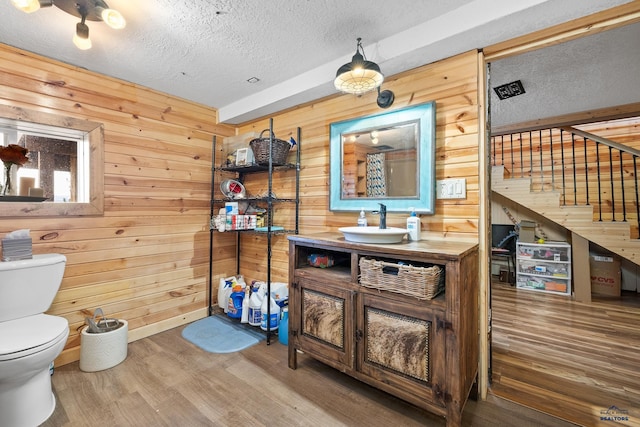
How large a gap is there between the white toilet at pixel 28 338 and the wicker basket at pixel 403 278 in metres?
1.73

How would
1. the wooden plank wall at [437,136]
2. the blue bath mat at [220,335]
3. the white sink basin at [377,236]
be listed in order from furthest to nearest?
the blue bath mat at [220,335] → the wooden plank wall at [437,136] → the white sink basin at [377,236]

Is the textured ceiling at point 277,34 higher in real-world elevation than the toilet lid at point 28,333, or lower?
higher

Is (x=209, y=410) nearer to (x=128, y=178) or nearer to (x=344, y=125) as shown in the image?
(x=128, y=178)

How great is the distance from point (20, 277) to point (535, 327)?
4.09 m

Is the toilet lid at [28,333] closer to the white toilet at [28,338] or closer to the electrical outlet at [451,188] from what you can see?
the white toilet at [28,338]

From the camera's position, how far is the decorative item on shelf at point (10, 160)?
1.78m

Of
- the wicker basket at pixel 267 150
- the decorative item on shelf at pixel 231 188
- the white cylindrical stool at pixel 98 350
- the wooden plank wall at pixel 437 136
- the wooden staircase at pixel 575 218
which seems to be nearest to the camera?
the wooden plank wall at pixel 437 136

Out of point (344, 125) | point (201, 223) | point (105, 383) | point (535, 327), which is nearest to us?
point (105, 383)

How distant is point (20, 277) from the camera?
5.47 ft

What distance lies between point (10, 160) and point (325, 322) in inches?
91.6

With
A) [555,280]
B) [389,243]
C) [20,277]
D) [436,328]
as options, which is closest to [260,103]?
[389,243]

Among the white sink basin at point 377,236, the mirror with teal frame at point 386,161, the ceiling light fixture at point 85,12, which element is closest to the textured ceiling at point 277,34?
the ceiling light fixture at point 85,12

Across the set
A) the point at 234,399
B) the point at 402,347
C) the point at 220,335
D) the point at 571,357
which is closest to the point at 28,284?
the point at 220,335

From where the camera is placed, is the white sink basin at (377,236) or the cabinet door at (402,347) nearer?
the cabinet door at (402,347)
